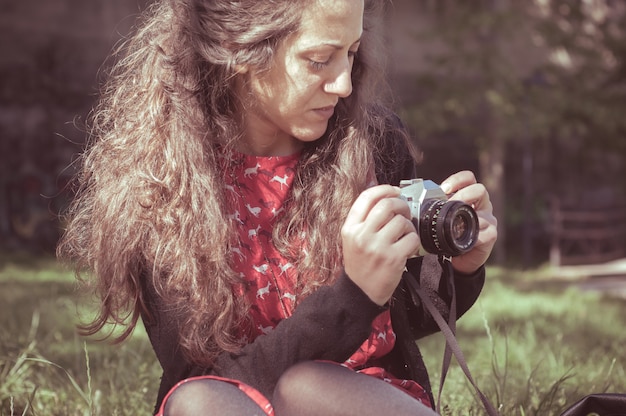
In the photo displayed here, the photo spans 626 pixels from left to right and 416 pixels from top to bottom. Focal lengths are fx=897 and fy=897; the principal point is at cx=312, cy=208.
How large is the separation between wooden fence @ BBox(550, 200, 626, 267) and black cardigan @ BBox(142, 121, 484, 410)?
930cm

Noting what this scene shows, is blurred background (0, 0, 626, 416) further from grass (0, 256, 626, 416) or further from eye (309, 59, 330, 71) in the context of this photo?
eye (309, 59, 330, 71)

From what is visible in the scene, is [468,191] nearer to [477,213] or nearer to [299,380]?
[477,213]

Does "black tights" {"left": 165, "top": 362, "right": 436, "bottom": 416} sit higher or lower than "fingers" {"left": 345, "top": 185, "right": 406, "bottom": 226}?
lower

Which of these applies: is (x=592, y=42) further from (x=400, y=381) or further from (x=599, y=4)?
(x=400, y=381)

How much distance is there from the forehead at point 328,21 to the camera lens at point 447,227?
391 mm

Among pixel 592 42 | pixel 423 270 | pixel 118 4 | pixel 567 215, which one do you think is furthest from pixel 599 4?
pixel 423 270

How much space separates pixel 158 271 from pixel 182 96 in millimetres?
390

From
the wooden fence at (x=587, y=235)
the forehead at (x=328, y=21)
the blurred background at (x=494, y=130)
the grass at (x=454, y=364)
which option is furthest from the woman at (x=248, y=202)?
the wooden fence at (x=587, y=235)

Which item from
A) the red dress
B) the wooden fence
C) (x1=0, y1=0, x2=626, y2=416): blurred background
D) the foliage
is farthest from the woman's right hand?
the wooden fence

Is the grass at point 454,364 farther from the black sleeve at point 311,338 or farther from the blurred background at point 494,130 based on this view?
the black sleeve at point 311,338

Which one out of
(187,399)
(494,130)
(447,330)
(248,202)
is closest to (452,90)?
(494,130)

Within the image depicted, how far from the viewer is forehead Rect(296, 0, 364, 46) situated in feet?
6.01

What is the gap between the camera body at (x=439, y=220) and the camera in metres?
1.73

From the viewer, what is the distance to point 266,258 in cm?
192
